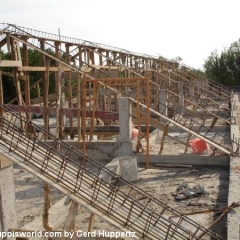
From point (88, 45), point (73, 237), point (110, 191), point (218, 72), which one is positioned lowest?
point (218, 72)

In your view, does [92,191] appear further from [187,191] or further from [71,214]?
[187,191]

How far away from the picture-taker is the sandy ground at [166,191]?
7.41 metres

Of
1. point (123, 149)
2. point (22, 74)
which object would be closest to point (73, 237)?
point (123, 149)

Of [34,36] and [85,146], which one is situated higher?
[34,36]

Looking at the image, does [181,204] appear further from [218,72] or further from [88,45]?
[218,72]

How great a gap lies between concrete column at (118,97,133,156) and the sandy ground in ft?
2.55

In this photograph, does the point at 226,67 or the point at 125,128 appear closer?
the point at 125,128

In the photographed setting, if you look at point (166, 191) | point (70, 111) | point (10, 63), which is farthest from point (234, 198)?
point (10, 63)

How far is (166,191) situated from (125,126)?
3.07 metres

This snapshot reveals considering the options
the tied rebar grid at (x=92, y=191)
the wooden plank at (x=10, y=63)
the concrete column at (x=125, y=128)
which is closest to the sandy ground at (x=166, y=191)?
the concrete column at (x=125, y=128)

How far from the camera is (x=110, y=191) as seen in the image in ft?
19.2

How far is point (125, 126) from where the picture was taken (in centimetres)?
1157

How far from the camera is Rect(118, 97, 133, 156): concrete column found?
11.5 metres

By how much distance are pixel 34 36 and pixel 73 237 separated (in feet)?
30.7
